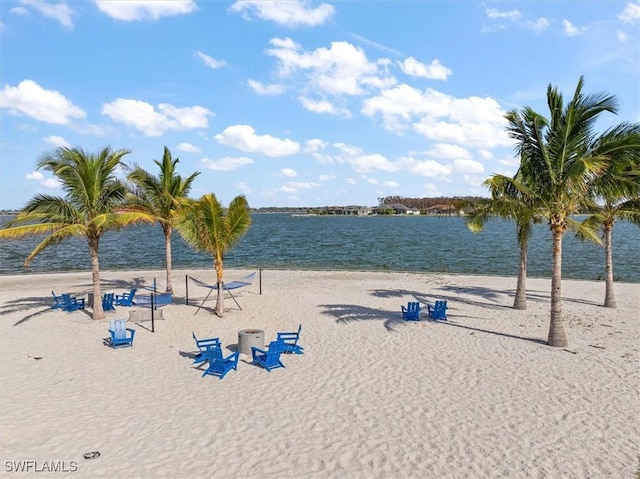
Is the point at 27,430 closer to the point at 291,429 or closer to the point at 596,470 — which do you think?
the point at 291,429

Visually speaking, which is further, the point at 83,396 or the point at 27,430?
the point at 83,396

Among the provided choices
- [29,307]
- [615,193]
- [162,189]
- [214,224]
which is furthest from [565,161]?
[29,307]

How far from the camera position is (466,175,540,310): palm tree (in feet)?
40.5

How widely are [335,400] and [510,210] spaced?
321 inches

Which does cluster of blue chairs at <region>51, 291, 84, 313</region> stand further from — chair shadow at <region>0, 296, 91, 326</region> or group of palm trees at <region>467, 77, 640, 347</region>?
group of palm trees at <region>467, 77, 640, 347</region>

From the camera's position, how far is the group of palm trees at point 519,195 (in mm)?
10859

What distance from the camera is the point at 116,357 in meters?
11.1

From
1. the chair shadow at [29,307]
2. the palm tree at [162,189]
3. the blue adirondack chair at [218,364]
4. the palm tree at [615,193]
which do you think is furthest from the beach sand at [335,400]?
the palm tree at [162,189]

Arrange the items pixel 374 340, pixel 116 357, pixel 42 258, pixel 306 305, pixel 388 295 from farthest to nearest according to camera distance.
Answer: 1. pixel 42 258
2. pixel 388 295
3. pixel 306 305
4. pixel 374 340
5. pixel 116 357

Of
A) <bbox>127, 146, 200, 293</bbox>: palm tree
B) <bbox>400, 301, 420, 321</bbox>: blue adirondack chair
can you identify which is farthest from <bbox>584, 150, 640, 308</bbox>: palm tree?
<bbox>127, 146, 200, 293</bbox>: palm tree

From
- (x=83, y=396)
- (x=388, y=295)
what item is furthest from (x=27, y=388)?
(x=388, y=295)

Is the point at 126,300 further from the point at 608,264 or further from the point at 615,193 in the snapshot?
the point at 608,264

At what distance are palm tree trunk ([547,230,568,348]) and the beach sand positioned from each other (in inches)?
13.9

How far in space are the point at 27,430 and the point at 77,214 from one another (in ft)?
27.3
